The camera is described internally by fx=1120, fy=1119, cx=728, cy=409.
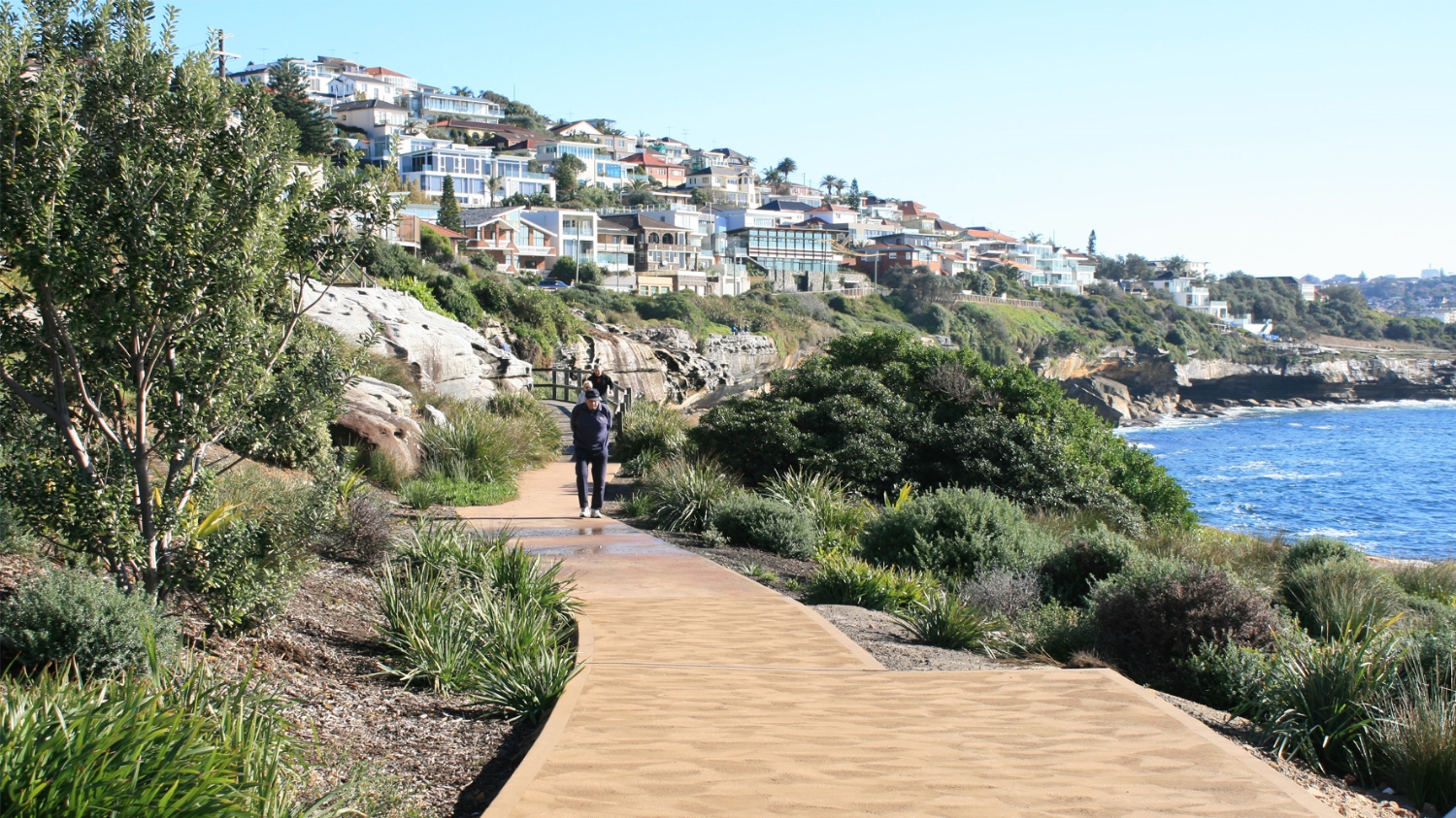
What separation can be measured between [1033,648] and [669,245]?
87.2 m

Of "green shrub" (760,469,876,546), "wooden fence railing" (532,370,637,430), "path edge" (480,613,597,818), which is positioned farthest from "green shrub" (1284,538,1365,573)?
"wooden fence railing" (532,370,637,430)

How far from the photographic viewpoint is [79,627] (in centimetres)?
543

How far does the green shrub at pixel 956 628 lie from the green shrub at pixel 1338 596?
2.98 meters

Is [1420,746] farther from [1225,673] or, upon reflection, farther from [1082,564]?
[1082,564]

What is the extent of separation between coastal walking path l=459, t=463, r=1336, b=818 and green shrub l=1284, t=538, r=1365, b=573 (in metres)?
7.17

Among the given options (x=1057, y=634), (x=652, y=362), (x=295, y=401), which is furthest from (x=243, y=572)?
(x=652, y=362)

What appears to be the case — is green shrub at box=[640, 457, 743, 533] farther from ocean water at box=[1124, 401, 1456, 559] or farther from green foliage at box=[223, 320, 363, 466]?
ocean water at box=[1124, 401, 1456, 559]

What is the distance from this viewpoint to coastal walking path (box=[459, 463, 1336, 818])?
491 centimetres

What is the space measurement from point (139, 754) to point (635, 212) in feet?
347

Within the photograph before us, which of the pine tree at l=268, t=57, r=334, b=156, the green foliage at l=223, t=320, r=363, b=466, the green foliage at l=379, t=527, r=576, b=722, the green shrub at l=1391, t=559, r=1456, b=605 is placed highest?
the pine tree at l=268, t=57, r=334, b=156

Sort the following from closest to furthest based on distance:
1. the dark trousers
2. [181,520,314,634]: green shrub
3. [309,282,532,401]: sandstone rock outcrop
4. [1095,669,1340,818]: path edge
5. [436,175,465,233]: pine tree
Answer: [1095,669,1340,818]: path edge < [181,520,314,634]: green shrub < the dark trousers < [309,282,532,401]: sandstone rock outcrop < [436,175,465,233]: pine tree

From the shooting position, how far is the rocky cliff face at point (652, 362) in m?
43.7

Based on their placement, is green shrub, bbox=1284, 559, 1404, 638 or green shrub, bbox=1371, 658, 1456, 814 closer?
green shrub, bbox=1371, 658, 1456, 814

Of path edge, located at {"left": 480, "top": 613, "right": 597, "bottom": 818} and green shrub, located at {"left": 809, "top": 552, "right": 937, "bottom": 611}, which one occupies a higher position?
path edge, located at {"left": 480, "top": 613, "right": 597, "bottom": 818}
